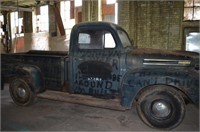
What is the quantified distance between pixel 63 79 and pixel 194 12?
5945 millimetres

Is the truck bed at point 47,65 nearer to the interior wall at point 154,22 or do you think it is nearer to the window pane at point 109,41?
the window pane at point 109,41

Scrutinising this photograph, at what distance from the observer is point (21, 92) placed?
5543 mm

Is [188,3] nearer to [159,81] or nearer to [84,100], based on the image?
[159,81]

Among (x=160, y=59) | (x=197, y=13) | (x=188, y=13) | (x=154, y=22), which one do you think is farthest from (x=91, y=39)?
(x=197, y=13)

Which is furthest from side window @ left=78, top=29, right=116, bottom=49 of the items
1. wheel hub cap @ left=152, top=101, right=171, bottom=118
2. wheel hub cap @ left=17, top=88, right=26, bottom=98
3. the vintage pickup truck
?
wheel hub cap @ left=17, top=88, right=26, bottom=98

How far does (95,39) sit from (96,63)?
0.51m

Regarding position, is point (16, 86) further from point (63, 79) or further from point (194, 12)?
point (194, 12)

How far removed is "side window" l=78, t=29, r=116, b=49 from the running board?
1.03m

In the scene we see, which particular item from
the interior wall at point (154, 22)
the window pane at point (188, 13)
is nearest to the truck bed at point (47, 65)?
the interior wall at point (154, 22)

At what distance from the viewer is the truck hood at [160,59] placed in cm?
435

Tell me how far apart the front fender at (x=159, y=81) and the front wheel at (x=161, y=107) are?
0.12 m

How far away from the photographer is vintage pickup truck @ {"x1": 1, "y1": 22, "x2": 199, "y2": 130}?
13.6ft

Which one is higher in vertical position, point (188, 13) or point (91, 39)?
point (188, 13)

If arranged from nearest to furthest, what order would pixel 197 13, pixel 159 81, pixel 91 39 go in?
pixel 159 81, pixel 91 39, pixel 197 13
